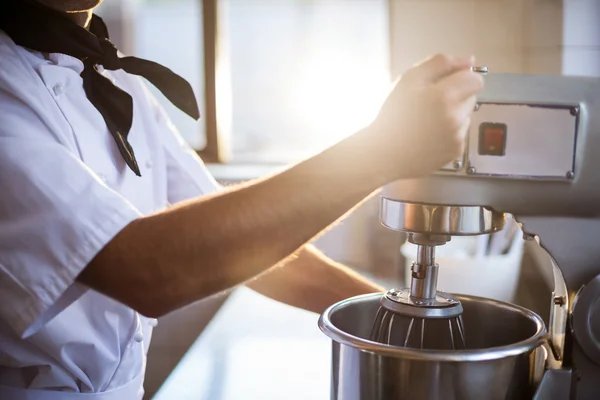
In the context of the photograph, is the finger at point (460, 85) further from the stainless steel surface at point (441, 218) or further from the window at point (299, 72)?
the window at point (299, 72)

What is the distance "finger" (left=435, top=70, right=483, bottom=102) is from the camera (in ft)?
1.91

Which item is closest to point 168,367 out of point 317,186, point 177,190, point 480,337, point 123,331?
point 177,190

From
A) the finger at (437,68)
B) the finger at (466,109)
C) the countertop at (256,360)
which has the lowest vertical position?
the countertop at (256,360)

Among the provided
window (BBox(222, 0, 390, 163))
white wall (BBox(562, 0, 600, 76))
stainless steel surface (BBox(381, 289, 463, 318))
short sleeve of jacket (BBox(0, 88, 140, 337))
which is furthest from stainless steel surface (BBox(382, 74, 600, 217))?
window (BBox(222, 0, 390, 163))

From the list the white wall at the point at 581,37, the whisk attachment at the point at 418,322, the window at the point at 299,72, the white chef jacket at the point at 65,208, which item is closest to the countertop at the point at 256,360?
the white chef jacket at the point at 65,208

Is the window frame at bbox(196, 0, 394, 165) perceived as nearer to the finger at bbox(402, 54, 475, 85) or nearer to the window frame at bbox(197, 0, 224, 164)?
the window frame at bbox(197, 0, 224, 164)

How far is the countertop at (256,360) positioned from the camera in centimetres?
92

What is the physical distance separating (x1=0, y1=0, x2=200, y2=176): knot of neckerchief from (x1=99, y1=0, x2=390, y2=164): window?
3.93 feet

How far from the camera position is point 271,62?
8.06 feet

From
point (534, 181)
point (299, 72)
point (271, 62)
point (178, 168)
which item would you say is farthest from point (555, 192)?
point (271, 62)

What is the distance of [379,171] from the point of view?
1.97 feet

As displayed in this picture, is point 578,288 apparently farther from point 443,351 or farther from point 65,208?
point 65,208

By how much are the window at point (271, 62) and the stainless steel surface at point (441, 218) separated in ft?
4.80

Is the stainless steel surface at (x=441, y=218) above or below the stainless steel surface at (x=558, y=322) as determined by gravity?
above
